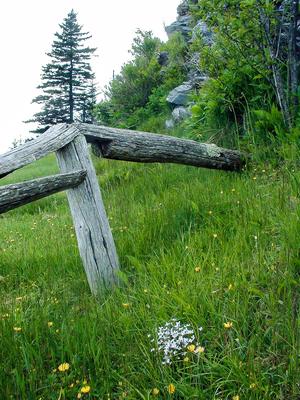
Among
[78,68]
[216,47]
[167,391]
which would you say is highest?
[78,68]

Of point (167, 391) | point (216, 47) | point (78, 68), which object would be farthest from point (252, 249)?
point (78, 68)

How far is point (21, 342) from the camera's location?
7.65 feet

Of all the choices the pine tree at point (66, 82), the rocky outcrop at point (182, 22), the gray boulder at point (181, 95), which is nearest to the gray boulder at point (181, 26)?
the rocky outcrop at point (182, 22)

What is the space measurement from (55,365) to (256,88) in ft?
16.4

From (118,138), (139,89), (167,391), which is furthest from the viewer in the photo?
(139,89)

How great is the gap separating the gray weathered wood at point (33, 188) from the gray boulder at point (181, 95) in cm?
672

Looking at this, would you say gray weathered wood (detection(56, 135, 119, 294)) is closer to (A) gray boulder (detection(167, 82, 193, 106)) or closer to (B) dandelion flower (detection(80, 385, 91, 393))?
(B) dandelion flower (detection(80, 385, 91, 393))

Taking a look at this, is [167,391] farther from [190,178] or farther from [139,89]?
[139,89]

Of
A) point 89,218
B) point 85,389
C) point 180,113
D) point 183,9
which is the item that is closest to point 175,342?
point 85,389

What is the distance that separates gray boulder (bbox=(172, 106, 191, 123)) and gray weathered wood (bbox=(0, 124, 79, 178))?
6.02 m

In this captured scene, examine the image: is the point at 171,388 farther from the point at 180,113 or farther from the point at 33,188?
the point at 180,113

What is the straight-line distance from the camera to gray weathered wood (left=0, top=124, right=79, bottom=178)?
2.93 meters

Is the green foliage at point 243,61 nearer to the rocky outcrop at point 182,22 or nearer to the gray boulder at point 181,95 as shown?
the gray boulder at point 181,95

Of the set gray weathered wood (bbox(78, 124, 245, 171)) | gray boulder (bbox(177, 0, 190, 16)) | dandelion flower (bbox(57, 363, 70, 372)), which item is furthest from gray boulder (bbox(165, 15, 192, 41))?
dandelion flower (bbox(57, 363, 70, 372))
